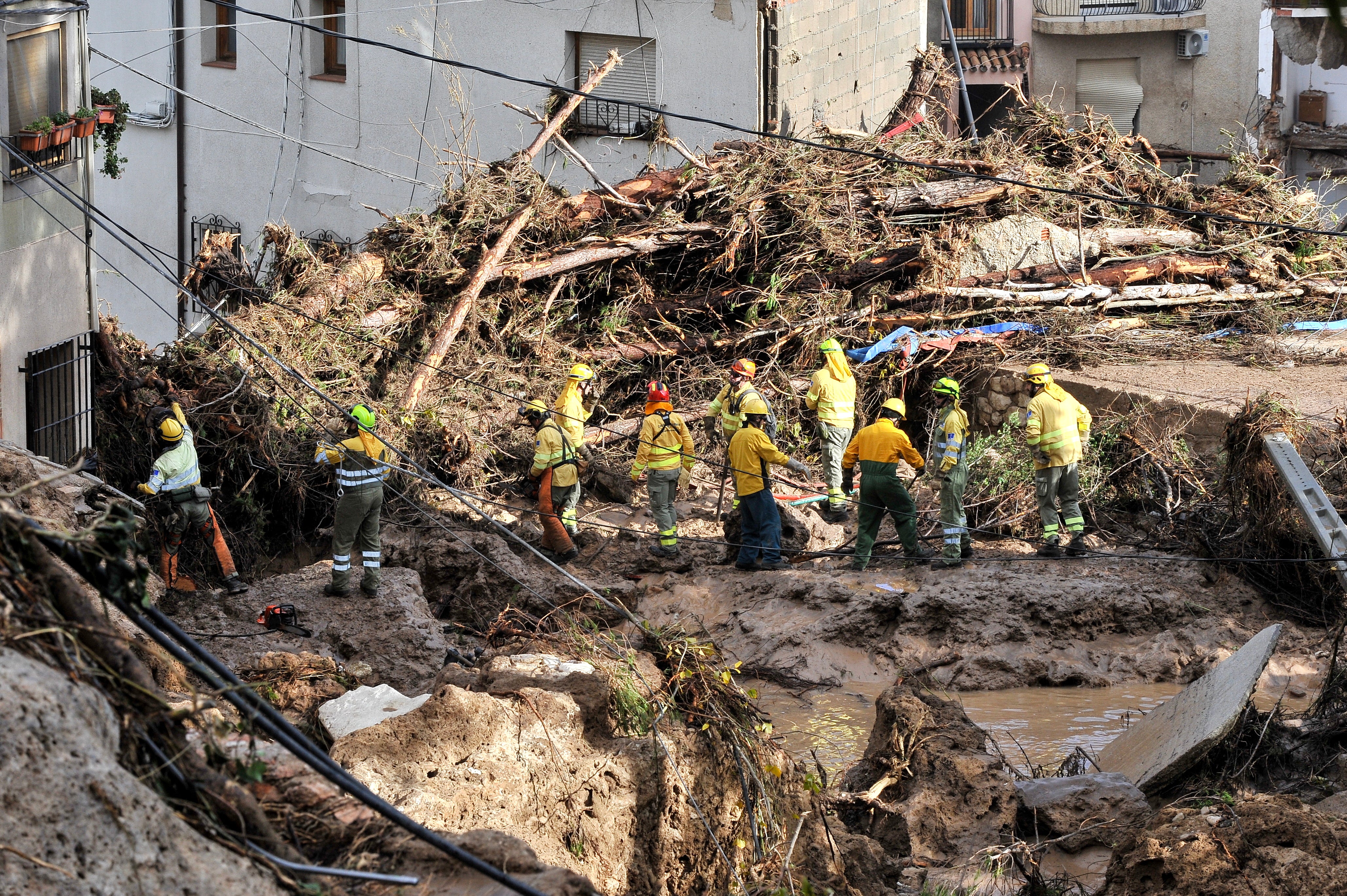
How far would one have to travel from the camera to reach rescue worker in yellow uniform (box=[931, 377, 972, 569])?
11.2 meters

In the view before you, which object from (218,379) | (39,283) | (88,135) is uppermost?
(88,135)

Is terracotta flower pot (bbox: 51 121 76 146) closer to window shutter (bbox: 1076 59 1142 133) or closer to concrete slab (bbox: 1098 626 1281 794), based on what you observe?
concrete slab (bbox: 1098 626 1281 794)

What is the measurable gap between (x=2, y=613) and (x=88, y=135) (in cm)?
Result: 947

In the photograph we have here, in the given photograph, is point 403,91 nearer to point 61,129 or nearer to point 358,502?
point 61,129

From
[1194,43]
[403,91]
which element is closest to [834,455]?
[403,91]

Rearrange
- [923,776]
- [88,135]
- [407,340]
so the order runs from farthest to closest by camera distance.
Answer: [407,340]
[88,135]
[923,776]

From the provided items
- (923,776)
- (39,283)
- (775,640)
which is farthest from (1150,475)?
(39,283)

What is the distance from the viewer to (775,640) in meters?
10.5

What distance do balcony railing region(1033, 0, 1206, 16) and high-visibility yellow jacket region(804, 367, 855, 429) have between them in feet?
60.8

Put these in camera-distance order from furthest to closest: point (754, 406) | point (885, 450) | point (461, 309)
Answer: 1. point (461, 309)
2. point (754, 406)
3. point (885, 450)

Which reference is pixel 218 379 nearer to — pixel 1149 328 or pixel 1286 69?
pixel 1149 328

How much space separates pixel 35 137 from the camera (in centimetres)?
1038

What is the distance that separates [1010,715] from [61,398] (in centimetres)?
864

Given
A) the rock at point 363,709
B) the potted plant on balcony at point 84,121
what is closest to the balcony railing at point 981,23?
the potted plant on balcony at point 84,121
